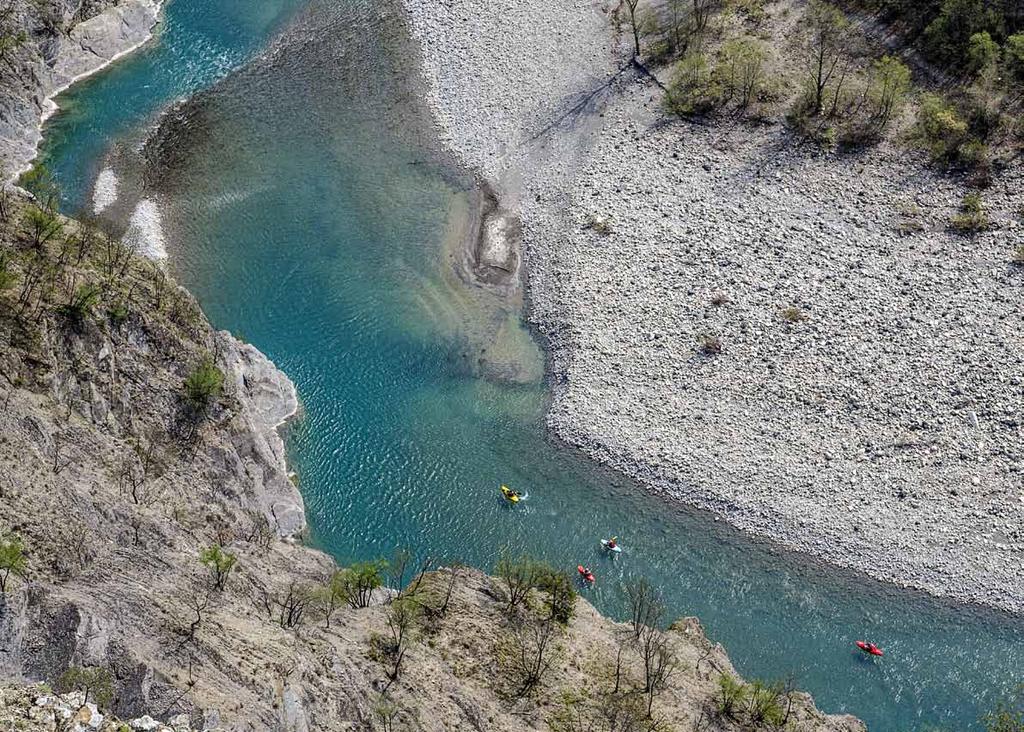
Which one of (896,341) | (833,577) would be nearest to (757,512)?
(833,577)

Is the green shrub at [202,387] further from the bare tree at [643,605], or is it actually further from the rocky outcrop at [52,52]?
the rocky outcrop at [52,52]

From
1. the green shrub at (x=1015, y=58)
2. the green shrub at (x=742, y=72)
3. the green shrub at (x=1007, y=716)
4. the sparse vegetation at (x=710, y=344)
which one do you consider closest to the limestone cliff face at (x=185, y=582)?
the green shrub at (x=1007, y=716)

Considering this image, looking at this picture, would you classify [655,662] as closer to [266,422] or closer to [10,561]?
[266,422]

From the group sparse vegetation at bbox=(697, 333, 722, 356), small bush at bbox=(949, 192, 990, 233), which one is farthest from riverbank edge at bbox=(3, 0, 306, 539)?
small bush at bbox=(949, 192, 990, 233)

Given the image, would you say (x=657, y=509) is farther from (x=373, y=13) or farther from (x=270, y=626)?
(x=373, y=13)

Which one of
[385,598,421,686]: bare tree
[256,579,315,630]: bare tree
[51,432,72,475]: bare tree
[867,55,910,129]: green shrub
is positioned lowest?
[385,598,421,686]: bare tree

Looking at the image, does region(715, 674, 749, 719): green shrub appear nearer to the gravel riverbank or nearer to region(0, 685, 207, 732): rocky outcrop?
the gravel riverbank
